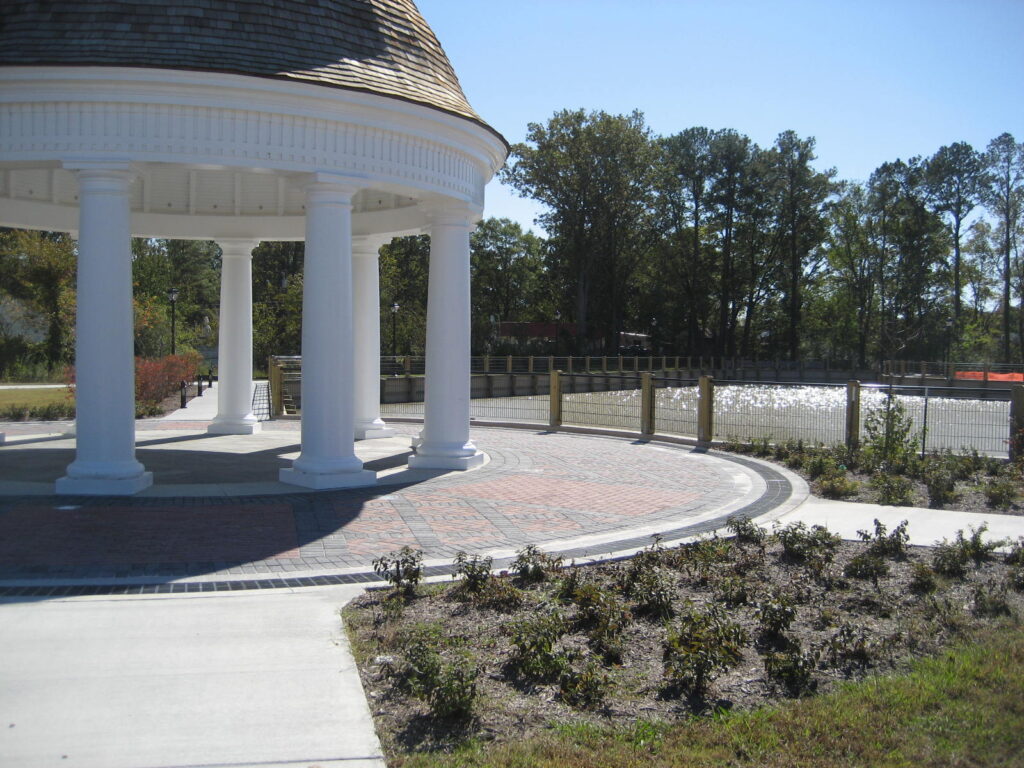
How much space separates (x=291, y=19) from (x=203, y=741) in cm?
1140

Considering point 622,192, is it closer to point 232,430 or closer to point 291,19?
point 232,430

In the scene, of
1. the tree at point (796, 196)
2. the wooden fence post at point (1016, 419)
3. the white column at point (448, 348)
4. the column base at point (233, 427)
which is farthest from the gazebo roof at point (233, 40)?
the tree at point (796, 196)

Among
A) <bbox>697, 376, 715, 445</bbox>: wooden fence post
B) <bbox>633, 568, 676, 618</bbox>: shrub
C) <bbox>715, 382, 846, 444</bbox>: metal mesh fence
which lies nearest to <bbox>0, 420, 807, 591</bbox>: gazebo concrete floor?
<bbox>697, 376, 715, 445</bbox>: wooden fence post

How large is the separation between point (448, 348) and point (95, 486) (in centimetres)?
627

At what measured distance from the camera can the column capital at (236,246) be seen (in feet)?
68.8

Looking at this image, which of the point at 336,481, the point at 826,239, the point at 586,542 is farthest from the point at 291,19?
the point at 826,239

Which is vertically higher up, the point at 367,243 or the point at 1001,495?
the point at 367,243

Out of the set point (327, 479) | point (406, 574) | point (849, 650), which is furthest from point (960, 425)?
point (406, 574)

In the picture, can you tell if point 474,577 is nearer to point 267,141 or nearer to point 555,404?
point 267,141

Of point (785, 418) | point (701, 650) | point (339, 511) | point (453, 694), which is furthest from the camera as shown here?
point (785, 418)

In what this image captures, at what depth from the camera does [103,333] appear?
40.4 ft

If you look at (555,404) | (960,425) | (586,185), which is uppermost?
(586,185)

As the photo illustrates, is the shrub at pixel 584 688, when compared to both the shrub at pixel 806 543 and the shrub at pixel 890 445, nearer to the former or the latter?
the shrub at pixel 806 543

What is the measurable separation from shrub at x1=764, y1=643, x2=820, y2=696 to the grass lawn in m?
29.3
